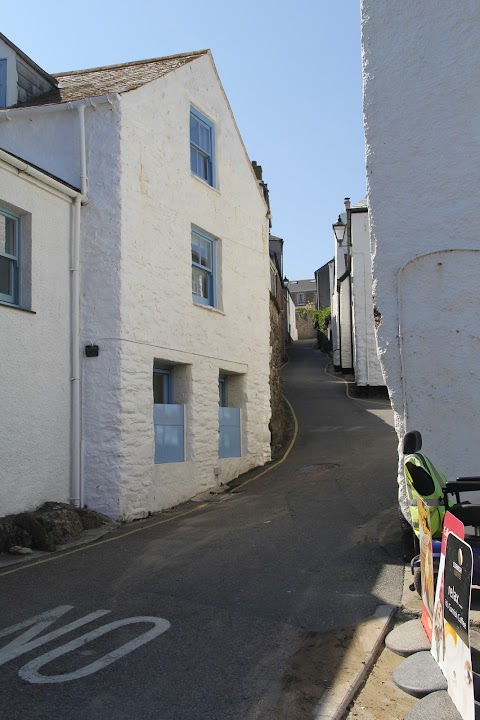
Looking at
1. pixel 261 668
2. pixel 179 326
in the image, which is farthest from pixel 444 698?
pixel 179 326

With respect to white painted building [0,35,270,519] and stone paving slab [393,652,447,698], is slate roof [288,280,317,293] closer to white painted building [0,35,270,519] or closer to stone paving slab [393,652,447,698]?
white painted building [0,35,270,519]

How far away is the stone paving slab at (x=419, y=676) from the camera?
4379 millimetres

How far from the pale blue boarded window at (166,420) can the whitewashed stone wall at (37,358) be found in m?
2.13

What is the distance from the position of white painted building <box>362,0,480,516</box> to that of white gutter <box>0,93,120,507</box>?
18.3 ft

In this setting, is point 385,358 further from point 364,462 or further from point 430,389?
point 364,462

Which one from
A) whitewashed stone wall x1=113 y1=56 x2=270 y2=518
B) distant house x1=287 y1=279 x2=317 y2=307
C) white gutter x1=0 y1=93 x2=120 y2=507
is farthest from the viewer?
distant house x1=287 y1=279 x2=317 y2=307

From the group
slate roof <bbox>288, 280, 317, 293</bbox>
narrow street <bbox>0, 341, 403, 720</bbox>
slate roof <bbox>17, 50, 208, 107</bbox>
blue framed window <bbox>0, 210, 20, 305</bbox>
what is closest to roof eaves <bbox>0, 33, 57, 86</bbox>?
slate roof <bbox>17, 50, 208, 107</bbox>

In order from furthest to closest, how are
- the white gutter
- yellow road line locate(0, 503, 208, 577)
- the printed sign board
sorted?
the white gutter → yellow road line locate(0, 503, 208, 577) → the printed sign board

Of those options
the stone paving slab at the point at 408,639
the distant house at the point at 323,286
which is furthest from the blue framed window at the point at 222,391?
the distant house at the point at 323,286

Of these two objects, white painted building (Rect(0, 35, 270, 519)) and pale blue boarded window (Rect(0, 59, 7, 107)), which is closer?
white painted building (Rect(0, 35, 270, 519))

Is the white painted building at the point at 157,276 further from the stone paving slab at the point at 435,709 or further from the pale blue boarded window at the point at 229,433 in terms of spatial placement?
the stone paving slab at the point at 435,709

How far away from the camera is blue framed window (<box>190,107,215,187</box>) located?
49.9 feet

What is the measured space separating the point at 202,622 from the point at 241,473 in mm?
10359

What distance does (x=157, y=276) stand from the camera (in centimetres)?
1305
